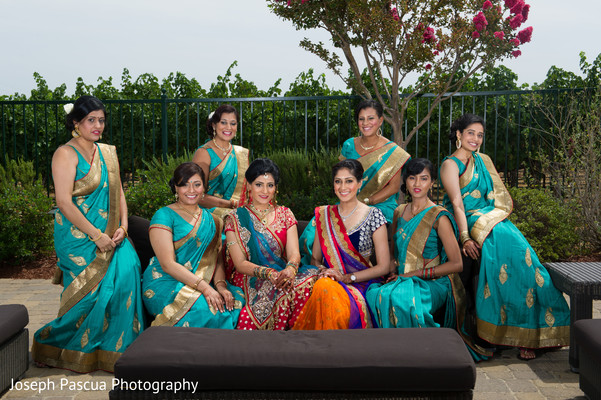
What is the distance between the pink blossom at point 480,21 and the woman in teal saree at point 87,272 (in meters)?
5.45

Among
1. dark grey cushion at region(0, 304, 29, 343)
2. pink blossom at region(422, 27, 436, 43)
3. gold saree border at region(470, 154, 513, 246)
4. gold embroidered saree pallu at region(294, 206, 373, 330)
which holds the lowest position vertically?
dark grey cushion at region(0, 304, 29, 343)

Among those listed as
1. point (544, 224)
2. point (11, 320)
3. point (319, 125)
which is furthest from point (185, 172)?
point (319, 125)

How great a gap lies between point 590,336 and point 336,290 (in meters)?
1.39

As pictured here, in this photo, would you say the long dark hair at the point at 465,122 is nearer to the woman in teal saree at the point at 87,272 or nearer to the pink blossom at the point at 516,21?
the woman in teal saree at the point at 87,272

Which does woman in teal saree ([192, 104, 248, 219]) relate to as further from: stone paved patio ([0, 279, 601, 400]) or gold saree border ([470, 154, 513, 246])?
gold saree border ([470, 154, 513, 246])

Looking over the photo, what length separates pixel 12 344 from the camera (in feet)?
11.7

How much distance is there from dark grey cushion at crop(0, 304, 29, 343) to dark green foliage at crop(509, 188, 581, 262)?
5.01 metres

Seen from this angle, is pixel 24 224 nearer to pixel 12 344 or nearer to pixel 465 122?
pixel 12 344

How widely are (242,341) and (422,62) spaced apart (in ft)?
19.3

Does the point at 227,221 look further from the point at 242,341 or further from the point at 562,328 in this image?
the point at 562,328

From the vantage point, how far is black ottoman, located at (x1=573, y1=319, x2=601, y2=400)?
3.15 meters

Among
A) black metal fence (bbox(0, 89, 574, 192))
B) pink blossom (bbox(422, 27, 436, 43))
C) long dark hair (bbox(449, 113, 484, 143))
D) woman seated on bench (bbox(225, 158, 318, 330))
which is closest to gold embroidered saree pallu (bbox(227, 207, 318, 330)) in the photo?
woman seated on bench (bbox(225, 158, 318, 330))

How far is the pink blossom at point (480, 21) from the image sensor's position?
7742mm

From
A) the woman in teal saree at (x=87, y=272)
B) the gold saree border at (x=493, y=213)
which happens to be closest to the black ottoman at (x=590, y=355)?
the gold saree border at (x=493, y=213)
